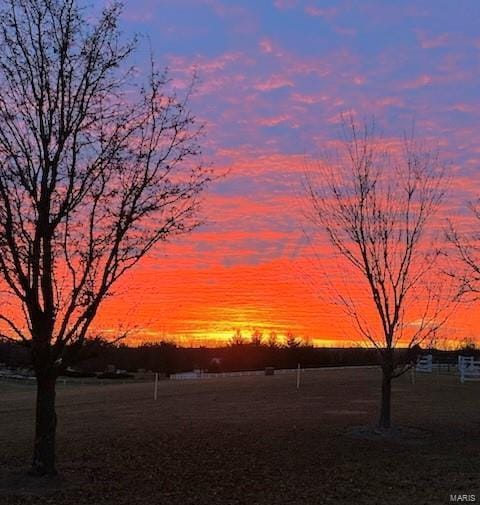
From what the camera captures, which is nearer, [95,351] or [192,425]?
[95,351]

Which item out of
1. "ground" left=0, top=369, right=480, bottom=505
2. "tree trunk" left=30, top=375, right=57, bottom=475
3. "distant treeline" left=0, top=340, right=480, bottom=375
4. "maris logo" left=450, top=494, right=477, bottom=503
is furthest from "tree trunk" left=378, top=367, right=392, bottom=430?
"distant treeline" left=0, top=340, right=480, bottom=375

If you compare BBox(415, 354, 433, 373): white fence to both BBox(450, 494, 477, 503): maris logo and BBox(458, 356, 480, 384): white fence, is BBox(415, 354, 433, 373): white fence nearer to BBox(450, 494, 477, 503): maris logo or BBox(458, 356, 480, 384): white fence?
BBox(458, 356, 480, 384): white fence

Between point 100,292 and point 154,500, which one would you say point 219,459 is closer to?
point 154,500

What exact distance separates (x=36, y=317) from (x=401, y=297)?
8.60 metres

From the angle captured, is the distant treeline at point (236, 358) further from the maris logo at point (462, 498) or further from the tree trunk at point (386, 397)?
the maris logo at point (462, 498)

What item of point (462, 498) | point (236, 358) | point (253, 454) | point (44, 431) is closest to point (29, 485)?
point (44, 431)

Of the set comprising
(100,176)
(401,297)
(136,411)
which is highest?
(100,176)

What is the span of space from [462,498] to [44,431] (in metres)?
5.51

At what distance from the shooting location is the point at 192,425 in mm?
17203

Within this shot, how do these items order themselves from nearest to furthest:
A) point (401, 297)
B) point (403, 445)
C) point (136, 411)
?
1. point (403, 445)
2. point (401, 297)
3. point (136, 411)

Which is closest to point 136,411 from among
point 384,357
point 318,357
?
point 384,357

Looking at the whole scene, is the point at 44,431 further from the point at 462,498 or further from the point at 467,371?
the point at 467,371

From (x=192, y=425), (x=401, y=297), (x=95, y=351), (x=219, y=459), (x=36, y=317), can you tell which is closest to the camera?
(x=36, y=317)

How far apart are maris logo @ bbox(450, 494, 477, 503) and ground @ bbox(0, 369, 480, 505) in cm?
11
